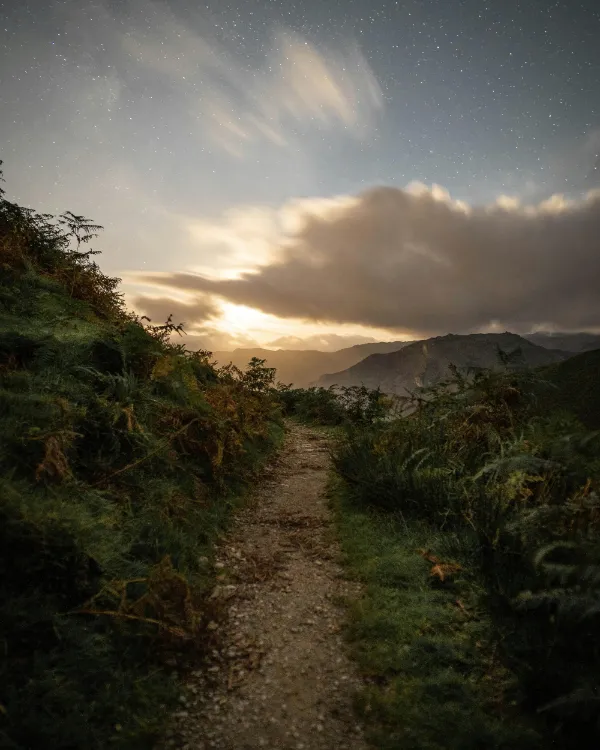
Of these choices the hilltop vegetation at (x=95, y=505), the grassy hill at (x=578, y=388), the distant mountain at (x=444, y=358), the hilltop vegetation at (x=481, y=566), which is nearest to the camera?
the hilltop vegetation at (x=95, y=505)

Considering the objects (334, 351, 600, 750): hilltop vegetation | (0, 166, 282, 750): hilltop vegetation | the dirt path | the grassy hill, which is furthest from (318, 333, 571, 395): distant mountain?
(0, 166, 282, 750): hilltop vegetation

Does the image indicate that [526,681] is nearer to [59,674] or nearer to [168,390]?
[59,674]

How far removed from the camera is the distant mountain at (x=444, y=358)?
7332 mm

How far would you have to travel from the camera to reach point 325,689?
3494 mm

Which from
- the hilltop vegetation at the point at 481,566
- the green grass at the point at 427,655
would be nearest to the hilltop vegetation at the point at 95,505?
the green grass at the point at 427,655

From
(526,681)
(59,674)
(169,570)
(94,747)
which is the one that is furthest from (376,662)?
(59,674)

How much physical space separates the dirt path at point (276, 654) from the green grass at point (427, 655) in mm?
224

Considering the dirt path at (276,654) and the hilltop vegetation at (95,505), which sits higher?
the hilltop vegetation at (95,505)

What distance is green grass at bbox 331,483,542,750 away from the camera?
2973 mm

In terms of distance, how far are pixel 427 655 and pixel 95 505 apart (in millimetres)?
3424

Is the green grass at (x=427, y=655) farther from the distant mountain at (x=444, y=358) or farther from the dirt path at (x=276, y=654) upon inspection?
the distant mountain at (x=444, y=358)

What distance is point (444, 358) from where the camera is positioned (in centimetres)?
10644

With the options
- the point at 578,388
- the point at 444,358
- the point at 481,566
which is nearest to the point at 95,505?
the point at 481,566

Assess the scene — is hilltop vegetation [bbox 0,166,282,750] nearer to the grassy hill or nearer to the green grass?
the green grass
